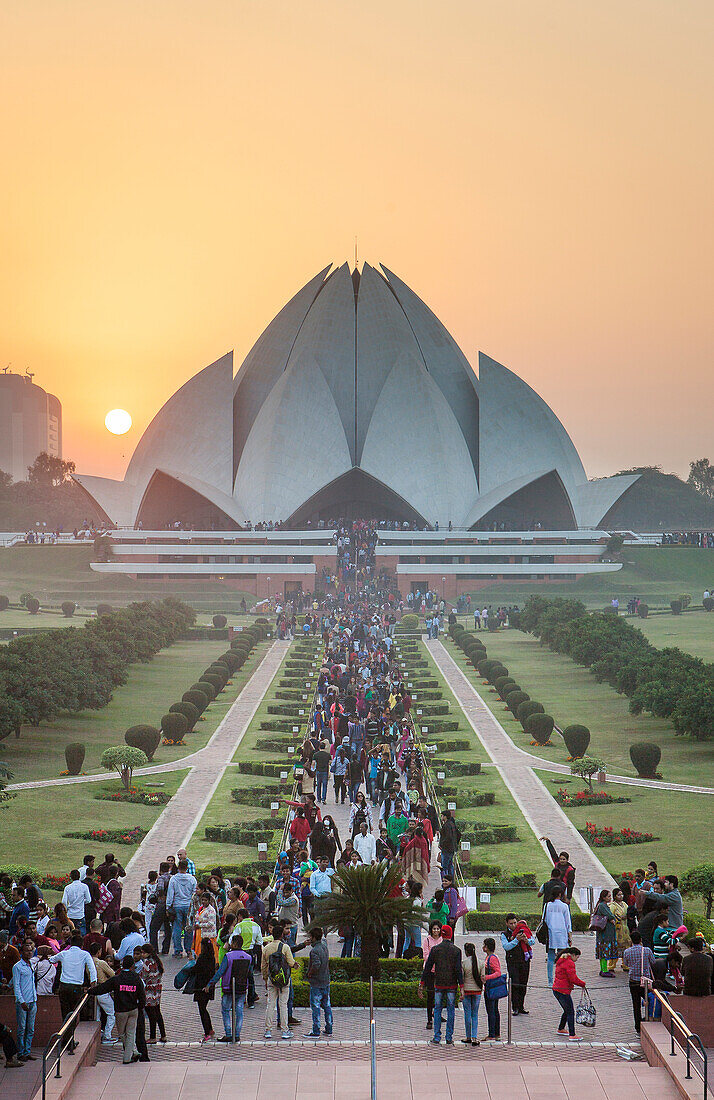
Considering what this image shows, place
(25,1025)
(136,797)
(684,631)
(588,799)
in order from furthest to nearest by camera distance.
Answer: (684,631), (136,797), (588,799), (25,1025)

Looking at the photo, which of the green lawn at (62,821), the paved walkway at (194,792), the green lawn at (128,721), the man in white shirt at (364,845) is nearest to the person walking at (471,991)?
the man in white shirt at (364,845)

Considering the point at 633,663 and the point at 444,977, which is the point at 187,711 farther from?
the point at 444,977

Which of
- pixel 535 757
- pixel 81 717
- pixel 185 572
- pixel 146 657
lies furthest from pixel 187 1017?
pixel 185 572

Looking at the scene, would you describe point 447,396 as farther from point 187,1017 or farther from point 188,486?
point 187,1017

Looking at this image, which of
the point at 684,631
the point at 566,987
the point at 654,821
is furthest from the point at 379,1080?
the point at 684,631

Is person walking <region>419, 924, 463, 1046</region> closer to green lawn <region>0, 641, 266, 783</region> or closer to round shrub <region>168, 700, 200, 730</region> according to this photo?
green lawn <region>0, 641, 266, 783</region>

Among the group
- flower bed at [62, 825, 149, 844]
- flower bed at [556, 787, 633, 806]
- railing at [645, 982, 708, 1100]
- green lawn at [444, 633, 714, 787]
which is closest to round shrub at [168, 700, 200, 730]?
green lawn at [444, 633, 714, 787]
